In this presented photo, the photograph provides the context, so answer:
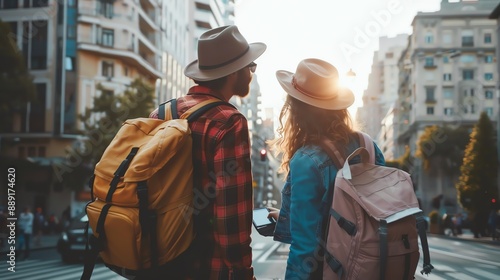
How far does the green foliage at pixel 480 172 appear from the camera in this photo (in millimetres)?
37175

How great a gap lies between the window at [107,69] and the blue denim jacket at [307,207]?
47.3 metres

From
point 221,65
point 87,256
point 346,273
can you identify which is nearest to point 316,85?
point 221,65

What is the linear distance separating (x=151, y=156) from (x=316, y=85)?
1038mm

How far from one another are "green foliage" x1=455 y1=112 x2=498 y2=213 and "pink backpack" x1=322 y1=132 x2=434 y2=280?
36.9 m

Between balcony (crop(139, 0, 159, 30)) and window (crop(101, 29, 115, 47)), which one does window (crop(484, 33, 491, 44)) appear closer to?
balcony (crop(139, 0, 159, 30))

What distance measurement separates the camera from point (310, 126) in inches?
113

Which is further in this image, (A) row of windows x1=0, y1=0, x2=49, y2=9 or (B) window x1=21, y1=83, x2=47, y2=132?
(B) window x1=21, y1=83, x2=47, y2=132

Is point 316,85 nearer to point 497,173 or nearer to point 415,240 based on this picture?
point 415,240

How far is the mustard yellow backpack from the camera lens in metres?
2.14

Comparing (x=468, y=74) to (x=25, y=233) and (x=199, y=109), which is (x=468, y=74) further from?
→ (x=199, y=109)

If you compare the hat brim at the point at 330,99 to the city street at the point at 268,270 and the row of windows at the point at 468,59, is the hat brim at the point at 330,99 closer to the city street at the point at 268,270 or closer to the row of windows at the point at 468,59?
the city street at the point at 268,270

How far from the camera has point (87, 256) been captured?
7.54 feet

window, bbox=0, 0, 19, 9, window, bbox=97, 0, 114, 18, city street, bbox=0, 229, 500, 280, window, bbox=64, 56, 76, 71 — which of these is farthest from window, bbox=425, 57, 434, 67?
city street, bbox=0, 229, 500, 280

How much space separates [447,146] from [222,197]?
210 ft
